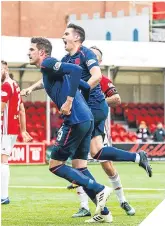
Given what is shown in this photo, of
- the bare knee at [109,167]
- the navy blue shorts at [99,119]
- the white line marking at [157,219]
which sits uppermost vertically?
the navy blue shorts at [99,119]

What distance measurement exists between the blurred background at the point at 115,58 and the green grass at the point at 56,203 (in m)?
7.85

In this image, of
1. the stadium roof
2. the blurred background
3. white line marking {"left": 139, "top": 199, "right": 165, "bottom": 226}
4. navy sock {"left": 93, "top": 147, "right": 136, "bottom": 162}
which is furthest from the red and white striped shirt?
the stadium roof

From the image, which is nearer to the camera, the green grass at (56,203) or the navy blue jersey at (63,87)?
the navy blue jersey at (63,87)

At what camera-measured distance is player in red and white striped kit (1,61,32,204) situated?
11.4m

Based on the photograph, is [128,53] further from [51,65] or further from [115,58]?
[51,65]

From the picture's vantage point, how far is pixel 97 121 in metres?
9.80

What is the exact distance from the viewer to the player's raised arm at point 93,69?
919 centimetres

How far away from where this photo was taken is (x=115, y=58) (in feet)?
87.2

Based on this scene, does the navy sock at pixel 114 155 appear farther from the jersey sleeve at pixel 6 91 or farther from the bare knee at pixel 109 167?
the jersey sleeve at pixel 6 91

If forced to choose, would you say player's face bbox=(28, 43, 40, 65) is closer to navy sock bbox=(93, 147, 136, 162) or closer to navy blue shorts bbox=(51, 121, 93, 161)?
navy blue shorts bbox=(51, 121, 93, 161)

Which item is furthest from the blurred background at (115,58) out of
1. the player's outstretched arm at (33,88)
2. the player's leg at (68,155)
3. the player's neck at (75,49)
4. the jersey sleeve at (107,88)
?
the player's leg at (68,155)

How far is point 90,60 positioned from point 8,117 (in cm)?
270

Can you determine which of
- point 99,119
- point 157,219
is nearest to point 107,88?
point 99,119

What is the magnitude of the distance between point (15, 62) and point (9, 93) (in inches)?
558
